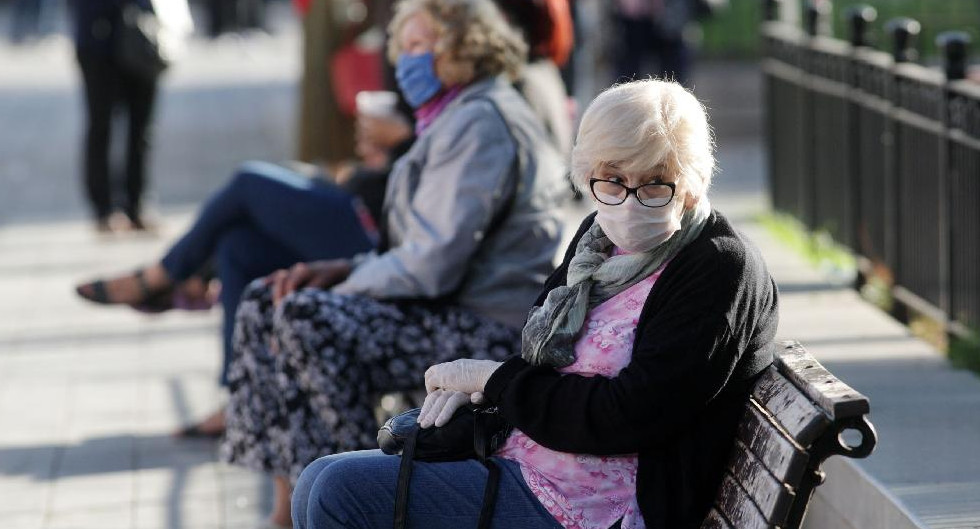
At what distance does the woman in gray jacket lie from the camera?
4270 mm

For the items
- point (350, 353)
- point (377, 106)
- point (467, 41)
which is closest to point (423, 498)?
point (350, 353)

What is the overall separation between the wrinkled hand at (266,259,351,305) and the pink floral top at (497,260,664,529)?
1636 millimetres

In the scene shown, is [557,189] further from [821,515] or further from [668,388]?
[668,388]

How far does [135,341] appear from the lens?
24.1 feet

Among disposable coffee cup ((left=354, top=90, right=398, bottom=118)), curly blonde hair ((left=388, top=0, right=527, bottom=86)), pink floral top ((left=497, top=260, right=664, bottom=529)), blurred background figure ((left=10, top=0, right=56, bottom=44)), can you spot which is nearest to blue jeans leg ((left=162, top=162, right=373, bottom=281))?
disposable coffee cup ((left=354, top=90, right=398, bottom=118))

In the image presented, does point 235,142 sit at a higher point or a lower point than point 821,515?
lower

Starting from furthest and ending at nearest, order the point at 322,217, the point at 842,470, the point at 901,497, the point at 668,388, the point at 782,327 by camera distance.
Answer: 1. the point at 782,327
2. the point at 322,217
3. the point at 842,470
4. the point at 901,497
5. the point at 668,388

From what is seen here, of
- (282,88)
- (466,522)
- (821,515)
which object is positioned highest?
(466,522)

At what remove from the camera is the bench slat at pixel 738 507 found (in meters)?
2.68

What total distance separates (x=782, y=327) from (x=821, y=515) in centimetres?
174

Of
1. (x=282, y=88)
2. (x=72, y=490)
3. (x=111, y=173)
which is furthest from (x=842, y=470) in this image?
(x=282, y=88)

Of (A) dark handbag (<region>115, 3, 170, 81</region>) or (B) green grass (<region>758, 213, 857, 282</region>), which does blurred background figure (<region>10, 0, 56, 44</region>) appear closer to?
(A) dark handbag (<region>115, 3, 170, 81</region>)

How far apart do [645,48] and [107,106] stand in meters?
3.77

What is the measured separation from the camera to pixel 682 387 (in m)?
2.79
